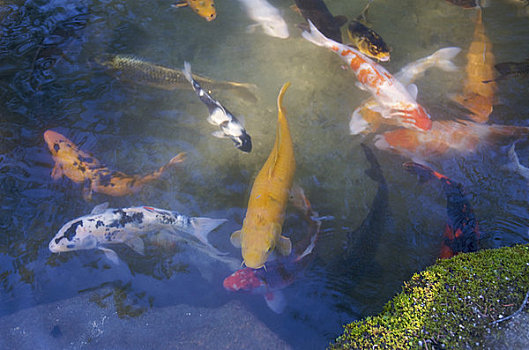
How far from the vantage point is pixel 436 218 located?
12.2 feet

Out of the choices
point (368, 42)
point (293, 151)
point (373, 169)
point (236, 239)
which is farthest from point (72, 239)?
point (368, 42)

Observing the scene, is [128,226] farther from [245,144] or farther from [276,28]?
[276,28]

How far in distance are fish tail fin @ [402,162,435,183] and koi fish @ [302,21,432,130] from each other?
2.17ft

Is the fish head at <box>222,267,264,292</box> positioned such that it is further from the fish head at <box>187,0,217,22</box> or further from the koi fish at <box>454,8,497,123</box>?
the fish head at <box>187,0,217,22</box>

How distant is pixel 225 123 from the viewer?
4.46 metres

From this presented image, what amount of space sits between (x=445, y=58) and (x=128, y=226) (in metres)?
5.31

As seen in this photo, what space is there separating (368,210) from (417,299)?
53.0 inches

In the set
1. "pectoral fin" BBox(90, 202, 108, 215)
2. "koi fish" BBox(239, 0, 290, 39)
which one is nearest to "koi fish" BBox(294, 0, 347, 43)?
"koi fish" BBox(239, 0, 290, 39)

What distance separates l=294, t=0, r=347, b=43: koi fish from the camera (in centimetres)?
559

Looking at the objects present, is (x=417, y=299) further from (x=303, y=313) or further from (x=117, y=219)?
(x=117, y=219)

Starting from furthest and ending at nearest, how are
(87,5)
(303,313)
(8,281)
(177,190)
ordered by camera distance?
1. (87,5)
2. (177,190)
3. (8,281)
4. (303,313)

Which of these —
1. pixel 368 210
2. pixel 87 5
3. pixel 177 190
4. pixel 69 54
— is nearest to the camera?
pixel 368 210

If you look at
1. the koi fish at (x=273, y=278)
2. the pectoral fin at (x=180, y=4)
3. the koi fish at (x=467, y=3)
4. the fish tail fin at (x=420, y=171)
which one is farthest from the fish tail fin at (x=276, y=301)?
the koi fish at (x=467, y=3)

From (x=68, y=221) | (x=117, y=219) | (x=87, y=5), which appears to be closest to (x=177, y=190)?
(x=117, y=219)
